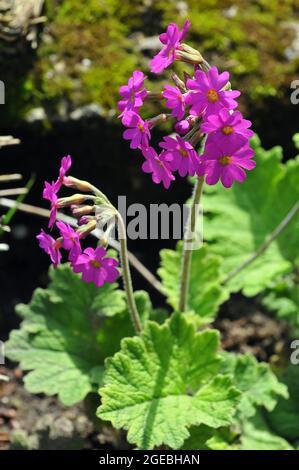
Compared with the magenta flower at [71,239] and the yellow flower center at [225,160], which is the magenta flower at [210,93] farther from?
the magenta flower at [71,239]

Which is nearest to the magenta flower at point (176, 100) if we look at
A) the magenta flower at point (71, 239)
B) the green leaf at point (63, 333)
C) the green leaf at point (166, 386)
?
the magenta flower at point (71, 239)

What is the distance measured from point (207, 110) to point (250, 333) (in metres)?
2.41

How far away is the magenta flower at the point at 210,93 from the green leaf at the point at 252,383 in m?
1.50

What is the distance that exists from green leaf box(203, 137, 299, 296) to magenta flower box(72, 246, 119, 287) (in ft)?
4.44

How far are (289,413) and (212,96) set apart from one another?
2.03 meters

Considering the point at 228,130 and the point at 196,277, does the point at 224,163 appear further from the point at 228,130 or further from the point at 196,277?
the point at 196,277

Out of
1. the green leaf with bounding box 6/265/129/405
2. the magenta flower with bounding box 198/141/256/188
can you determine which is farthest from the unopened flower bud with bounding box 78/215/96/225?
the green leaf with bounding box 6/265/129/405

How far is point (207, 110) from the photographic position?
9.54ft

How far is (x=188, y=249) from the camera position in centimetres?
367

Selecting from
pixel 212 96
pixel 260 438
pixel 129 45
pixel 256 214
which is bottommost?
pixel 260 438

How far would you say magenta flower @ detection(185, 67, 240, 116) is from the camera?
113 inches

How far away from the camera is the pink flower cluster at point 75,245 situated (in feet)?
10.2

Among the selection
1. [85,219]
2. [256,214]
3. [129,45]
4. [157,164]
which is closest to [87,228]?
[85,219]

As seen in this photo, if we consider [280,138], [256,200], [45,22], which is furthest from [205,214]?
[45,22]
